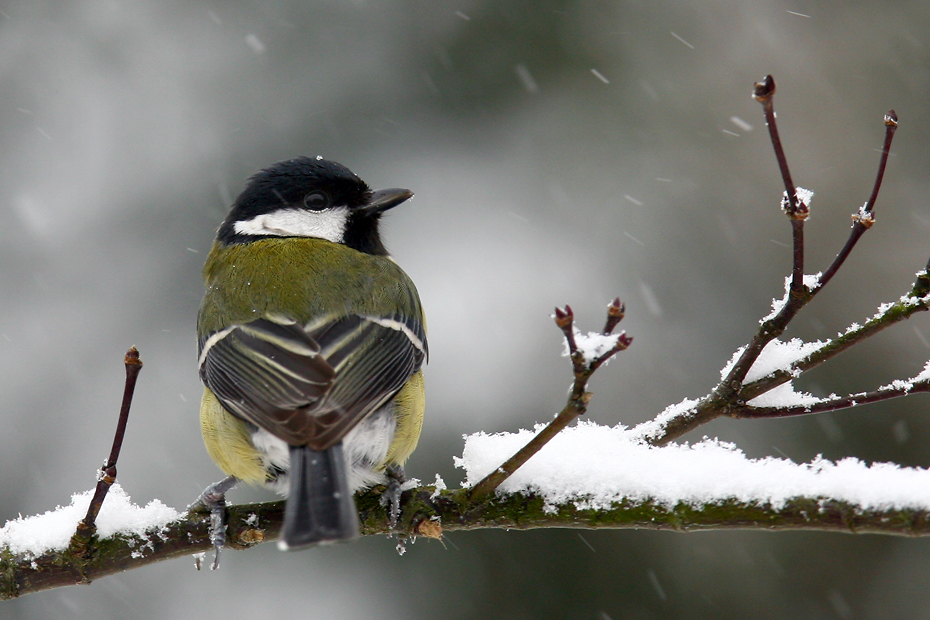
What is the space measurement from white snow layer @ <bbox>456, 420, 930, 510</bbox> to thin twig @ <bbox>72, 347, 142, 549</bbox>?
847 mm

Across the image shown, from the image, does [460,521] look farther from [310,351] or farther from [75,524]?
[75,524]

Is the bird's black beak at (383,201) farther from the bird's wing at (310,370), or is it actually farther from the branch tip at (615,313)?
the branch tip at (615,313)

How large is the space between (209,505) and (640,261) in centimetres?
398

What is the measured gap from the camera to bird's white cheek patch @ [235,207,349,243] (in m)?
3.70

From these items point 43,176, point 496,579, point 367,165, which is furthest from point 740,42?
point 43,176

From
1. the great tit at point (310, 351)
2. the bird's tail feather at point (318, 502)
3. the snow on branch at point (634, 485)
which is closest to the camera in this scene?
the snow on branch at point (634, 485)

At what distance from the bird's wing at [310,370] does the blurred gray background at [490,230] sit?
1909 mm

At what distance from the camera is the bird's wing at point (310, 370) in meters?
2.31

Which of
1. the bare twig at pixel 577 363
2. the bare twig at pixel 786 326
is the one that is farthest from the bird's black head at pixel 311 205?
the bare twig at pixel 577 363

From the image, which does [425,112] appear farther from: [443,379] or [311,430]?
[311,430]

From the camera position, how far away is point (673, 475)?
6.82ft

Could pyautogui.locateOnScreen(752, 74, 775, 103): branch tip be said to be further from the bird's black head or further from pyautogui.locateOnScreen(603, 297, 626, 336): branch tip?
Answer: the bird's black head

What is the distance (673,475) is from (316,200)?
221 centimetres

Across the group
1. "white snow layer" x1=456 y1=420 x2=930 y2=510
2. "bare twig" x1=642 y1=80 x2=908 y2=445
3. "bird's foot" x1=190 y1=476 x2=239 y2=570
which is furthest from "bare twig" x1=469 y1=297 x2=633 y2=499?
"bird's foot" x1=190 y1=476 x2=239 y2=570
